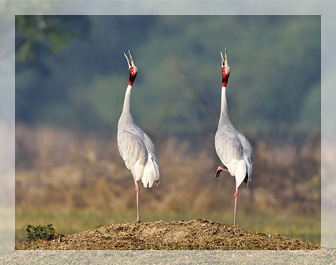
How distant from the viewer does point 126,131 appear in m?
10.8

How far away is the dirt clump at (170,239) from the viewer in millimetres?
9672

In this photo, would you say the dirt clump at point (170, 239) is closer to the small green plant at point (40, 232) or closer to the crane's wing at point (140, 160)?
the small green plant at point (40, 232)

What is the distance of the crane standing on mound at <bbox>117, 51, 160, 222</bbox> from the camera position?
34.5 ft

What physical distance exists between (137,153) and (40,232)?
1.94 metres

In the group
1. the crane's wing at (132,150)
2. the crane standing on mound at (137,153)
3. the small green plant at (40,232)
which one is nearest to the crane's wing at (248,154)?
the crane standing on mound at (137,153)

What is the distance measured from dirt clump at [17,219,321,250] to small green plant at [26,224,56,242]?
9 centimetres

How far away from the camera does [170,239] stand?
32.4 feet

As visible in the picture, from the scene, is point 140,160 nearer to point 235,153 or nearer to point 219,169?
point 219,169

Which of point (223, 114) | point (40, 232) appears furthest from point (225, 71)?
point (40, 232)

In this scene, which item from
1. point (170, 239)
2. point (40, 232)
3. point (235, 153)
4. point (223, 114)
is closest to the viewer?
point (170, 239)

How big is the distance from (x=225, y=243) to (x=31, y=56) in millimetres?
5038

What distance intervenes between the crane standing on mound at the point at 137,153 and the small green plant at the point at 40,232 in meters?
1.39

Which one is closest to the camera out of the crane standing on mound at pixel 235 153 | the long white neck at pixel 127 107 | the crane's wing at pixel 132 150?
the crane standing on mound at pixel 235 153

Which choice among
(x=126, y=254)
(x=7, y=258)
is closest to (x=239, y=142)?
(x=126, y=254)
